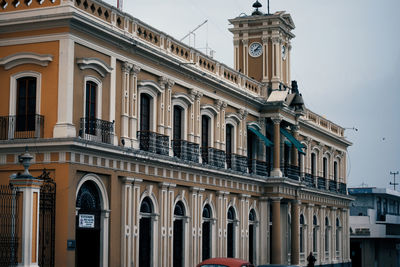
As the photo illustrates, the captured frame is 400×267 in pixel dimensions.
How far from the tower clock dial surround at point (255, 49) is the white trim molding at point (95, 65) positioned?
17.8m

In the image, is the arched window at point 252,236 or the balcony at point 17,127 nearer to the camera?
the balcony at point 17,127

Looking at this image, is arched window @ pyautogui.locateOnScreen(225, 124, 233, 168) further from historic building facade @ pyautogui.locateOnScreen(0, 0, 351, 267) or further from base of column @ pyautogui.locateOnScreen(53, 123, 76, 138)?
base of column @ pyautogui.locateOnScreen(53, 123, 76, 138)

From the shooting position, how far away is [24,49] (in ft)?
82.1

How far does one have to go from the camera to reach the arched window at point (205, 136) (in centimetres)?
3384

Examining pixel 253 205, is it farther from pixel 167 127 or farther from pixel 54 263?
pixel 54 263

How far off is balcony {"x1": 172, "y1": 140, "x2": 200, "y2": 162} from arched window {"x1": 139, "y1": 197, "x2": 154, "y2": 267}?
114 inches

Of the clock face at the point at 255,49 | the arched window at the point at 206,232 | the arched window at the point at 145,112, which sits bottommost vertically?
the arched window at the point at 206,232

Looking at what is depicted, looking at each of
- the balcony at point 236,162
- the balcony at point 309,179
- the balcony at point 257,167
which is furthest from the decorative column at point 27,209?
the balcony at point 309,179

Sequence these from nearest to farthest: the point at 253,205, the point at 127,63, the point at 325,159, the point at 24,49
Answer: the point at 24,49
the point at 127,63
the point at 253,205
the point at 325,159

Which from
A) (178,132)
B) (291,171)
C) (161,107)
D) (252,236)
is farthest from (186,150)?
(291,171)

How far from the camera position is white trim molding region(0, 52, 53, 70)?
24.5 m

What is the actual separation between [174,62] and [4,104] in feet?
25.3

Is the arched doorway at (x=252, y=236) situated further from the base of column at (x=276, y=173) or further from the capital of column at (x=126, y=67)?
the capital of column at (x=126, y=67)

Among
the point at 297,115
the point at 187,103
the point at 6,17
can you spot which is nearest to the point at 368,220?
the point at 297,115
